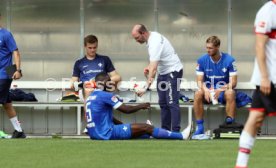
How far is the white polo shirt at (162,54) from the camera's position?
15.2 m

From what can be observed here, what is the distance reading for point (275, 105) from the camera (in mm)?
9547

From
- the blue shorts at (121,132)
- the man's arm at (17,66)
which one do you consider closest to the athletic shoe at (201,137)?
the blue shorts at (121,132)

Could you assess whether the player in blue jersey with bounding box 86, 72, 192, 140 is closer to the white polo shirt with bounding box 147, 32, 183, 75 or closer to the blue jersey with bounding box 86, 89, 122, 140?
the blue jersey with bounding box 86, 89, 122, 140

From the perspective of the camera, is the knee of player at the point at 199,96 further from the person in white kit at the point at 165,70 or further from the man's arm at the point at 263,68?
the man's arm at the point at 263,68

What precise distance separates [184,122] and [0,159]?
23.8 feet

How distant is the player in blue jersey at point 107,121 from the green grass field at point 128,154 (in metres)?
0.35

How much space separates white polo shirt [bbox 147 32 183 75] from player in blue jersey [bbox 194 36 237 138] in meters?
0.83

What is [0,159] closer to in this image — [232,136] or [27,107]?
[232,136]

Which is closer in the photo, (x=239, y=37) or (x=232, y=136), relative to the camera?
(x=232, y=136)

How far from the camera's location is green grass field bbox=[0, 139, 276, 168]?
10672 millimetres

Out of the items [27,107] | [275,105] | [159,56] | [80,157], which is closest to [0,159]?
[80,157]

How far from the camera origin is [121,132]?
14367mm

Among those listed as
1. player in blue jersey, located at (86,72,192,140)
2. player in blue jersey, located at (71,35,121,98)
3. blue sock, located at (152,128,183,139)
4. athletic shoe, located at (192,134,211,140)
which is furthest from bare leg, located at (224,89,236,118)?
player in blue jersey, located at (86,72,192,140)

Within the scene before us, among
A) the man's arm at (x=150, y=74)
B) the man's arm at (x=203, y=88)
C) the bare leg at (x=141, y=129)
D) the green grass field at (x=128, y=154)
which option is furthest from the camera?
the man's arm at (x=203, y=88)
